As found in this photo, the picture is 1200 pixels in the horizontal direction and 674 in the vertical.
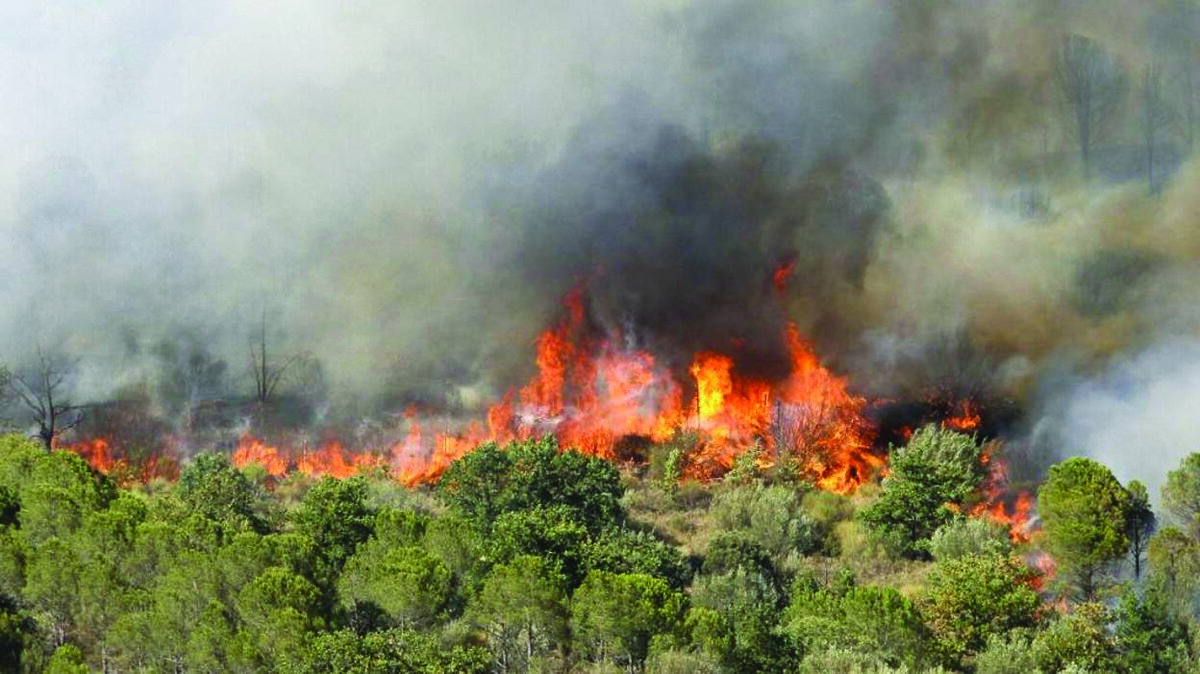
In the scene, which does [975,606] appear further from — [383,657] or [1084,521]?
[383,657]

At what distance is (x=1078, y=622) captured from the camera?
163ft

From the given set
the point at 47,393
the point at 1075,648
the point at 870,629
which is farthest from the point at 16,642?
the point at 47,393

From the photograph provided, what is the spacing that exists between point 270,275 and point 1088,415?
49.7m

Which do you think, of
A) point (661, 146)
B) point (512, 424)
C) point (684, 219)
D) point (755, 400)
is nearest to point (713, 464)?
point (755, 400)

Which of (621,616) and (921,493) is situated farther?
(921,493)

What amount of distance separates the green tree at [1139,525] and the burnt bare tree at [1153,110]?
37.6 metres

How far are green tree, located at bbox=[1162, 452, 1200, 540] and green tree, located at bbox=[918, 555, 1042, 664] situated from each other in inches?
478

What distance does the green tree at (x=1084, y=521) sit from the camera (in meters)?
58.9

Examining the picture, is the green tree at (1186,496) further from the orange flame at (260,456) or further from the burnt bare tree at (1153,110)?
the orange flame at (260,456)

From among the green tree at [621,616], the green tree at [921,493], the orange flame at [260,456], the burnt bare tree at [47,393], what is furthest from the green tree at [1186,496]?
the burnt bare tree at [47,393]

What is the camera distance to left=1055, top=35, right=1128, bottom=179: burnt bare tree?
95500 millimetres

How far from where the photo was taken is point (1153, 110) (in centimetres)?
9462

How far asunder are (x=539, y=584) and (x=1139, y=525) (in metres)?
26.7

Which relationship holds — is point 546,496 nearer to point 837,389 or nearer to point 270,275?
point 837,389
